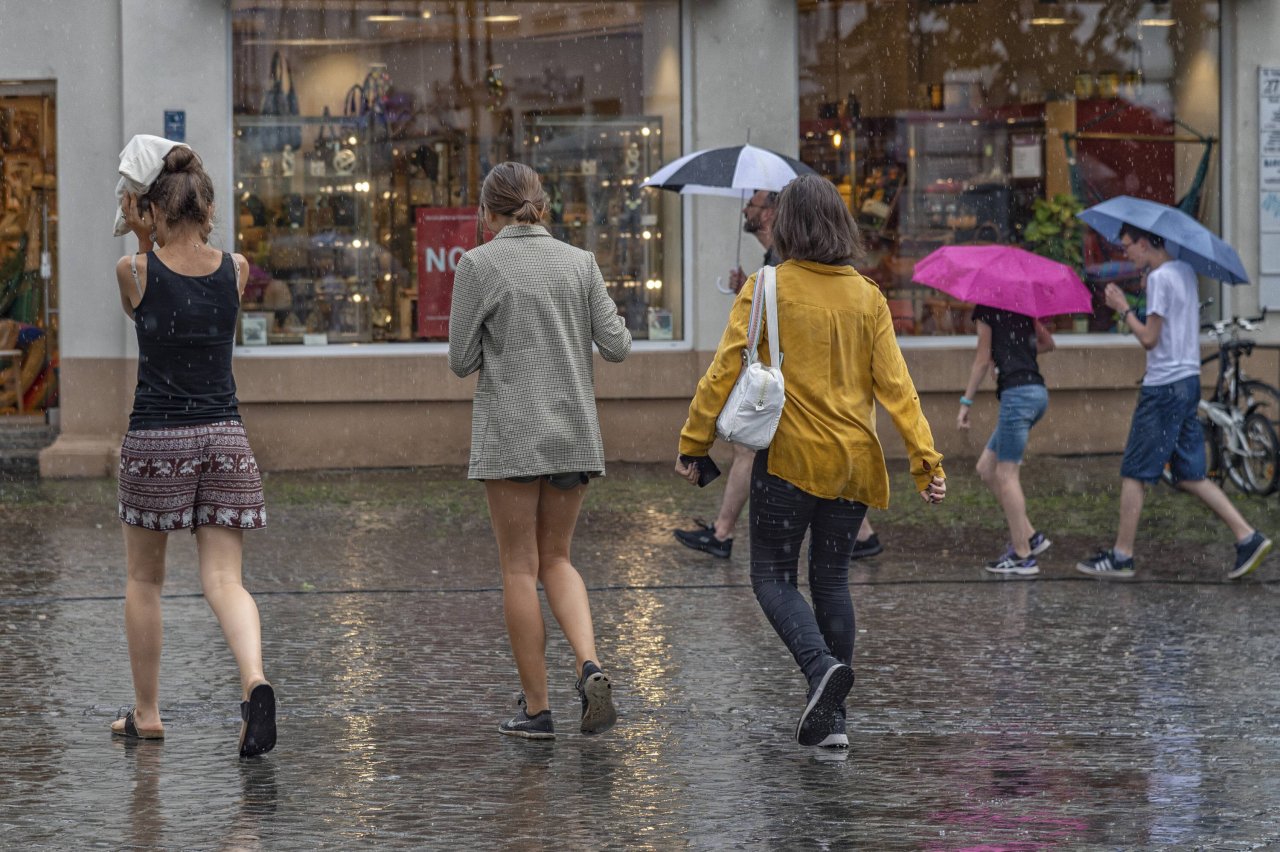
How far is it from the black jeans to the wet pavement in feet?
1.20

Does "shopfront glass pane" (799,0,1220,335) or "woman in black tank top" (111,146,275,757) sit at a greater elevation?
"shopfront glass pane" (799,0,1220,335)

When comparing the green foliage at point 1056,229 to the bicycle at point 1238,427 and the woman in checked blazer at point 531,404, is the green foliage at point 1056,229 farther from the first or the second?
the woman in checked blazer at point 531,404

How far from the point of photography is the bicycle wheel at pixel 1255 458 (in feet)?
40.9

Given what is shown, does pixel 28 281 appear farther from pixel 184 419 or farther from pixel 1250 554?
Answer: pixel 184 419

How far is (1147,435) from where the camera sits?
9.48m

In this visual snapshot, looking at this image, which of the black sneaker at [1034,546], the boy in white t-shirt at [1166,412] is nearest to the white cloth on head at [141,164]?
the boy in white t-shirt at [1166,412]

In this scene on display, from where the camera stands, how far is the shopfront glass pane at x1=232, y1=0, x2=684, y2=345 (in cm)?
1454

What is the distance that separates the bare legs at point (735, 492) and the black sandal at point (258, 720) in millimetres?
4361

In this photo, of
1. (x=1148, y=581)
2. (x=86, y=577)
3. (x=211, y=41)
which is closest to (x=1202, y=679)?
(x=1148, y=581)

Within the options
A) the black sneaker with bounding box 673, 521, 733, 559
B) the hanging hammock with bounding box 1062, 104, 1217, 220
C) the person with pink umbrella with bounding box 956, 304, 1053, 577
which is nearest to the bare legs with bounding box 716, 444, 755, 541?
the black sneaker with bounding box 673, 521, 733, 559

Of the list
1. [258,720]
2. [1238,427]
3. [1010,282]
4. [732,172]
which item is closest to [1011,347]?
[1010,282]

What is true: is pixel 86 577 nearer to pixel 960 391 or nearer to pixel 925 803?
pixel 925 803

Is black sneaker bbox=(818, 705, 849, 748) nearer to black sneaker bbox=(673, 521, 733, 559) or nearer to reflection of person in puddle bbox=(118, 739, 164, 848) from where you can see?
reflection of person in puddle bbox=(118, 739, 164, 848)

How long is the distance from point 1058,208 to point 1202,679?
873cm
